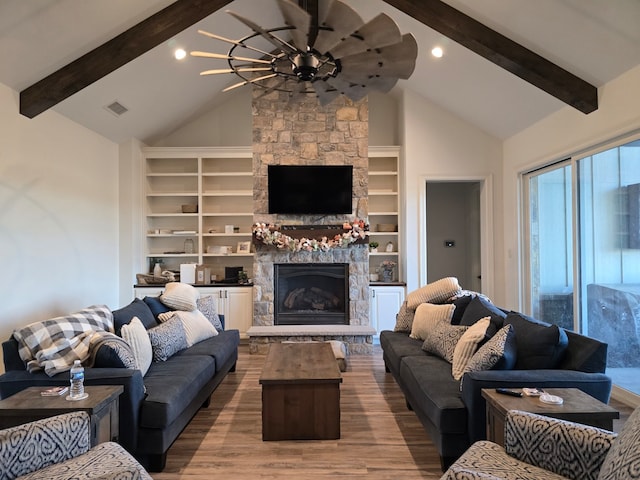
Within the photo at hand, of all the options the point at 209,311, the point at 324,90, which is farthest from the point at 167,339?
the point at 324,90

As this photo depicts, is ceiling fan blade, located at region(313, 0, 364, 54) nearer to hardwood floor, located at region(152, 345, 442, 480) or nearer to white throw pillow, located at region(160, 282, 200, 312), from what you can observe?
hardwood floor, located at region(152, 345, 442, 480)

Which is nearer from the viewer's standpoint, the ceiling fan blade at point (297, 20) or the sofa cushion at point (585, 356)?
the ceiling fan blade at point (297, 20)

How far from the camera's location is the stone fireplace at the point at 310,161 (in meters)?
5.57

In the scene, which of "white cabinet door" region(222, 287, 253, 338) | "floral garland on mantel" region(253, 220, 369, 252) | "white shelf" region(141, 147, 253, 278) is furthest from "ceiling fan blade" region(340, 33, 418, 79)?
"white shelf" region(141, 147, 253, 278)

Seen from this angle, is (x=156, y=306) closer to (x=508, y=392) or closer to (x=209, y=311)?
(x=209, y=311)

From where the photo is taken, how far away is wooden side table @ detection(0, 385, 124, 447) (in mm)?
2029

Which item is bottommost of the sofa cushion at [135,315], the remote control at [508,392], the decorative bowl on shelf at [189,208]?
the remote control at [508,392]

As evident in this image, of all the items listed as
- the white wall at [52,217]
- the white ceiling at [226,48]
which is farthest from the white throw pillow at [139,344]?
the white ceiling at [226,48]

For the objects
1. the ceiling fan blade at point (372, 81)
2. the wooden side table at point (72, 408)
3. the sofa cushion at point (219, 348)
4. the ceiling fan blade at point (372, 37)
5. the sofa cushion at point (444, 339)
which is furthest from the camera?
the sofa cushion at point (219, 348)

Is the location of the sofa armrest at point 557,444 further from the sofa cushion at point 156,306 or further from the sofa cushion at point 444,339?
the sofa cushion at point 156,306

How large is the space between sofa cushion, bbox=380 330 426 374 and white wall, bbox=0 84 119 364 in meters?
3.50

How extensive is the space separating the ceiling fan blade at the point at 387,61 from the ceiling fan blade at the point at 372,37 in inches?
3.7

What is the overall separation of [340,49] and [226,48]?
3.30 meters

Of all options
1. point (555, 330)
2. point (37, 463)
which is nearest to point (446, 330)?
point (555, 330)
